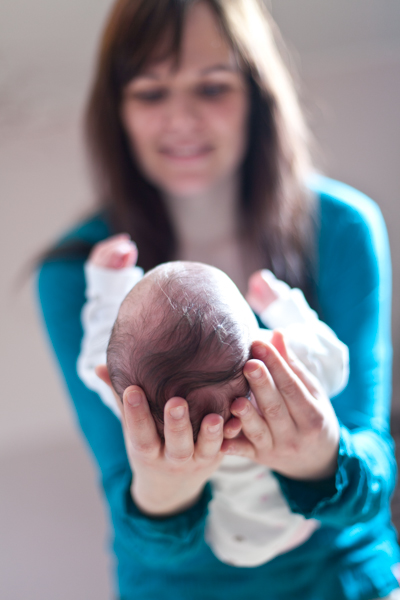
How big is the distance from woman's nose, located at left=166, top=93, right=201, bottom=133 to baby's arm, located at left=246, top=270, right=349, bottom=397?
0.28 m


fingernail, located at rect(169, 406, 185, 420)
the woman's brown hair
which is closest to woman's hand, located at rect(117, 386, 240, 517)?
fingernail, located at rect(169, 406, 185, 420)

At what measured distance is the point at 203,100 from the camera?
0.69 m

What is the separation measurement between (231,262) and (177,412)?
0.45 m

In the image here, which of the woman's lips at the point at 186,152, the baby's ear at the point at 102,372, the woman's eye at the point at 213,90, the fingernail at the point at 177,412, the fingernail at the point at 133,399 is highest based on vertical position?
the woman's eye at the point at 213,90

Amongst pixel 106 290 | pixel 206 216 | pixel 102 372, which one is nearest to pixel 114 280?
pixel 106 290

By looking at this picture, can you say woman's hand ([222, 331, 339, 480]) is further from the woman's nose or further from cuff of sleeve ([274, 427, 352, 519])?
the woman's nose

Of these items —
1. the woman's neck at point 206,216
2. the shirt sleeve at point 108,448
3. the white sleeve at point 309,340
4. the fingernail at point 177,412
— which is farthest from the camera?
the woman's neck at point 206,216

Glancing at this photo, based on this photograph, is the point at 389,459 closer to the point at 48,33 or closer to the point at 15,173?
the point at 48,33

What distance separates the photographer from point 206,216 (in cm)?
83

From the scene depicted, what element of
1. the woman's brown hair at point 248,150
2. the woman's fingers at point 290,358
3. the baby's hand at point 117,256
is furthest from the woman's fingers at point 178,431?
the woman's brown hair at point 248,150

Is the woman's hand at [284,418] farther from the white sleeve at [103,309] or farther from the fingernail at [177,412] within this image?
the white sleeve at [103,309]

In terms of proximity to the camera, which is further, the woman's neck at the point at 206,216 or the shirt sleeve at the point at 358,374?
the woman's neck at the point at 206,216

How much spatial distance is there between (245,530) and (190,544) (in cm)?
7

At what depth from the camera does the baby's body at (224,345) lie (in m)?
0.40
